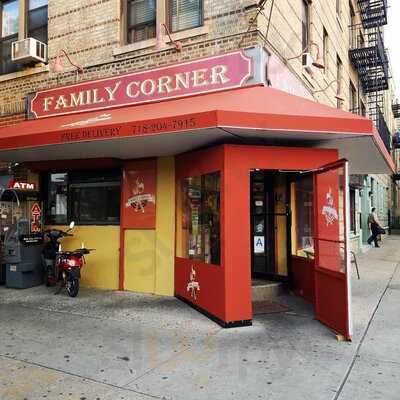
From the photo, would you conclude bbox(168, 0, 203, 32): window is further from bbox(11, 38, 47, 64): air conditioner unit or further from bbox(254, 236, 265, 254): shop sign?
bbox(254, 236, 265, 254): shop sign

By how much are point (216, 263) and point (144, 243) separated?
2.24 metres

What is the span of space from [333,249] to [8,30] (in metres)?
9.24

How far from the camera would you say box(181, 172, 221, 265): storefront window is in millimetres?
6629

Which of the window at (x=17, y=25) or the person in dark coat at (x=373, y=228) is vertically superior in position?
the window at (x=17, y=25)

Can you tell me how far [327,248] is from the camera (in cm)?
627

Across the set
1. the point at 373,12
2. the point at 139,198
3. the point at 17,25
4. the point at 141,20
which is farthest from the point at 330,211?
the point at 373,12

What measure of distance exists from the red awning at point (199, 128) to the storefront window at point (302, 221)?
3.10ft

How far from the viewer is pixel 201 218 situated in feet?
23.7

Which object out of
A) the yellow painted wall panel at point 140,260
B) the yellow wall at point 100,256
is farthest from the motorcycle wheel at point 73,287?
the yellow painted wall panel at point 140,260

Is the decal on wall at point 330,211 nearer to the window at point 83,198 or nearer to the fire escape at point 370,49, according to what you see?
the window at point 83,198

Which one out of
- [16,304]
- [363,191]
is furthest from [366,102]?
[16,304]

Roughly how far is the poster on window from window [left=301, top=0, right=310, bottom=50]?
4.77 metres

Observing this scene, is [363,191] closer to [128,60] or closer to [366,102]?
[366,102]

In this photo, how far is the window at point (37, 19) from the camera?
1013 centimetres
